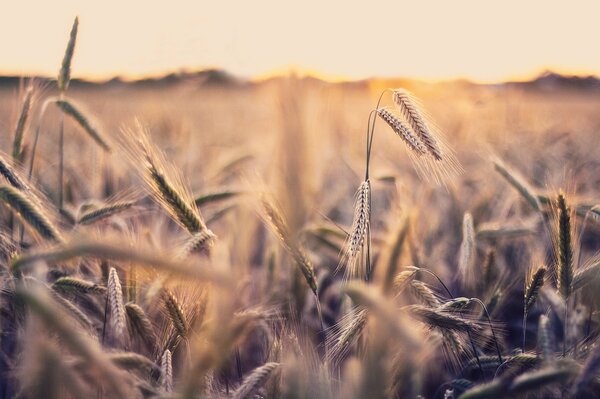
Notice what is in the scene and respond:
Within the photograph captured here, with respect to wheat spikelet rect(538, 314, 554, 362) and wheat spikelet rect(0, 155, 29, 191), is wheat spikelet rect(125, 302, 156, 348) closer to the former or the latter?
wheat spikelet rect(0, 155, 29, 191)

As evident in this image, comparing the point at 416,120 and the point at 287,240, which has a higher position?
the point at 416,120

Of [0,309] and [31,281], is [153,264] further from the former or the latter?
[0,309]

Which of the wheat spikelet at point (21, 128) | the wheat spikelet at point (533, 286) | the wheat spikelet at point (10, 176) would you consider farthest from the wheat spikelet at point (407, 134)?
the wheat spikelet at point (21, 128)

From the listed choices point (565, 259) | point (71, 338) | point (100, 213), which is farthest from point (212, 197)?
point (565, 259)

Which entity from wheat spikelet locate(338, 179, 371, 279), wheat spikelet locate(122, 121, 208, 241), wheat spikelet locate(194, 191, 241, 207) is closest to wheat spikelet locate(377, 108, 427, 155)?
wheat spikelet locate(338, 179, 371, 279)

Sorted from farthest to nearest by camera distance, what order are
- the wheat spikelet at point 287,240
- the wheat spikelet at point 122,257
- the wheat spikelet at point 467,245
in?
1. the wheat spikelet at point 467,245
2. the wheat spikelet at point 287,240
3. the wheat spikelet at point 122,257

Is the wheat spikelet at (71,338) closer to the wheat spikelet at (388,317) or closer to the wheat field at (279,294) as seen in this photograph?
the wheat field at (279,294)

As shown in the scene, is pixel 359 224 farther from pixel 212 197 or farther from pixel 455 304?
pixel 212 197
